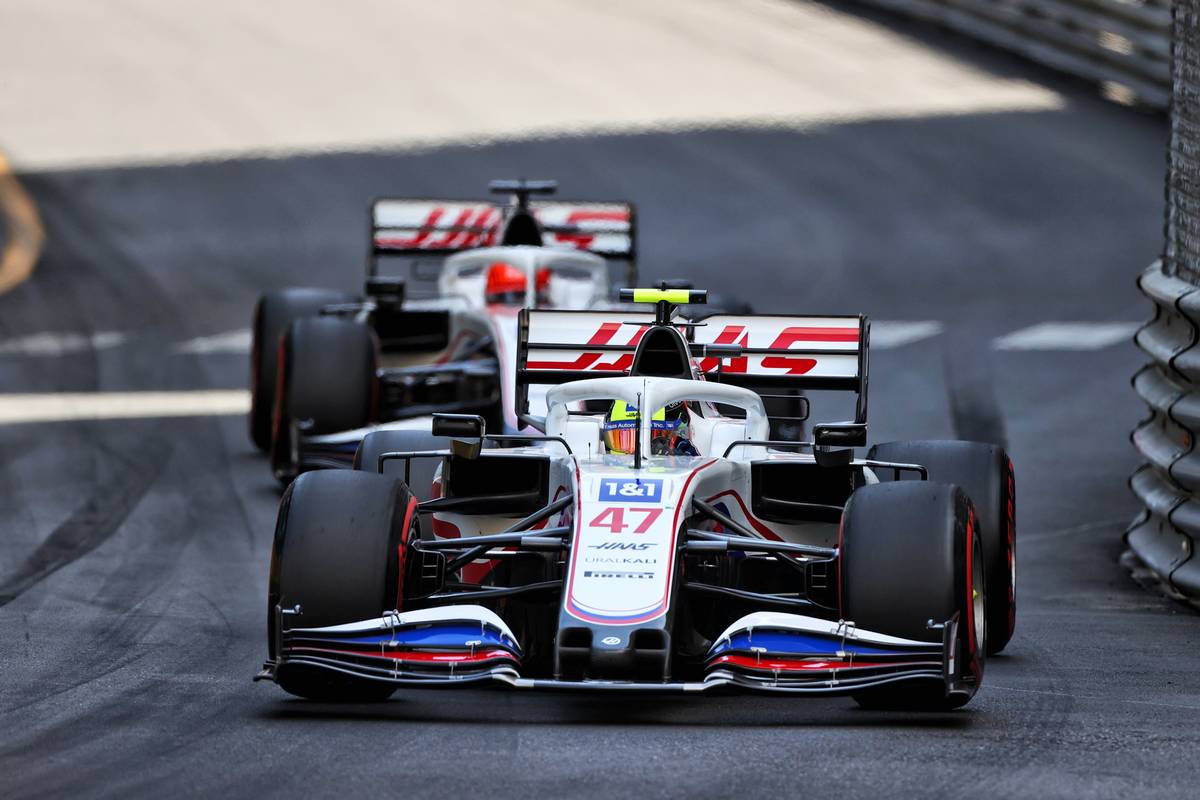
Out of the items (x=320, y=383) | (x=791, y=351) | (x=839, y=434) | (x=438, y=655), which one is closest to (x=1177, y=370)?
(x=791, y=351)

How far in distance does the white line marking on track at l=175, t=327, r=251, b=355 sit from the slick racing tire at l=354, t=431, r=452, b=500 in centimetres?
891

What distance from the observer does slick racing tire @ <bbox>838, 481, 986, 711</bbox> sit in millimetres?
8133

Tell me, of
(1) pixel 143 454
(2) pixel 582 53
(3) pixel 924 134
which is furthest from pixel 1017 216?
(1) pixel 143 454

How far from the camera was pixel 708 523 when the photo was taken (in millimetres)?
9422

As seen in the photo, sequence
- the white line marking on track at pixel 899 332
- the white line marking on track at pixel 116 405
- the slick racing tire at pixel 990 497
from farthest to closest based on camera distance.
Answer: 1. the white line marking on track at pixel 899 332
2. the white line marking on track at pixel 116 405
3. the slick racing tire at pixel 990 497

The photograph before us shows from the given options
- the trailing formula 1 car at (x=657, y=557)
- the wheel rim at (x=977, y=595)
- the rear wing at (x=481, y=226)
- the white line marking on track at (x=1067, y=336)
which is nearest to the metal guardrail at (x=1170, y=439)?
the trailing formula 1 car at (x=657, y=557)

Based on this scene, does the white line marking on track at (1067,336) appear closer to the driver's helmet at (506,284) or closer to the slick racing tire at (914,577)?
the driver's helmet at (506,284)

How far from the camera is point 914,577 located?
8172 mm

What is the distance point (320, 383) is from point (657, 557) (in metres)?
6.60

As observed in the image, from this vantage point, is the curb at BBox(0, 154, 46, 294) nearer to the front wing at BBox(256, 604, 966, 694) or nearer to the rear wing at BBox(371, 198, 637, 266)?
the rear wing at BBox(371, 198, 637, 266)

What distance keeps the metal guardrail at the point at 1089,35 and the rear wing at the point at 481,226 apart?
9407 mm

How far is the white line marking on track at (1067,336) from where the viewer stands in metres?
19.4

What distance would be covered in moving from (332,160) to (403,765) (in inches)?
760

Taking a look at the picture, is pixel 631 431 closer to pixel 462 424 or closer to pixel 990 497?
pixel 462 424
